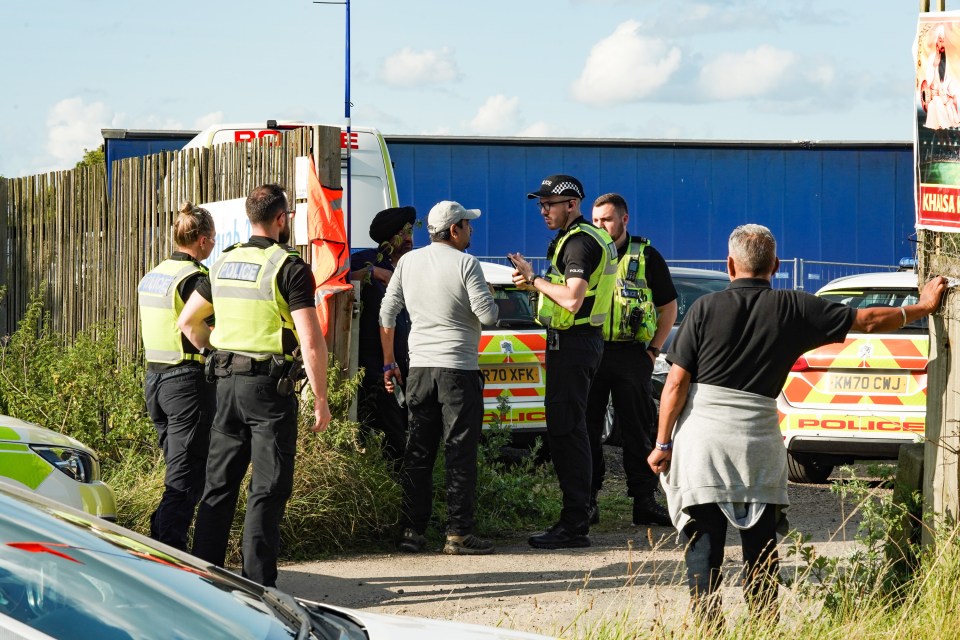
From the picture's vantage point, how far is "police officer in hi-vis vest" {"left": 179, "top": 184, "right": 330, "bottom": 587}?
5.38m

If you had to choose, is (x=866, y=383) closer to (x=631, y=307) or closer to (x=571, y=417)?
(x=631, y=307)

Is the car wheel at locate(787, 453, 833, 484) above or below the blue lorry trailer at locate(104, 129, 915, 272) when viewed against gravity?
below

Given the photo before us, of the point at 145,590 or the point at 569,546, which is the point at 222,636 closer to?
the point at 145,590

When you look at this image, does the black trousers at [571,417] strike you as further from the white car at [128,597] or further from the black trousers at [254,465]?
the white car at [128,597]

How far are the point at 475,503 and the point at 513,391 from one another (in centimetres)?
192

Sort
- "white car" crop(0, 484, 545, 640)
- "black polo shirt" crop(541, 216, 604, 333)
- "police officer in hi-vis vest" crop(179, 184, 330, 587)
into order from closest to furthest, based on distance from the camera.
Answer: "white car" crop(0, 484, 545, 640), "police officer in hi-vis vest" crop(179, 184, 330, 587), "black polo shirt" crop(541, 216, 604, 333)

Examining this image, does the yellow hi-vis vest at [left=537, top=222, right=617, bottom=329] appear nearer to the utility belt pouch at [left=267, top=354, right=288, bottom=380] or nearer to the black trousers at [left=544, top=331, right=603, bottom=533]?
the black trousers at [left=544, top=331, right=603, bottom=533]

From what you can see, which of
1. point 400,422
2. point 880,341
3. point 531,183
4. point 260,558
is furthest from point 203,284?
point 531,183

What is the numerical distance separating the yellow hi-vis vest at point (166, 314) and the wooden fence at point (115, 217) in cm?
139

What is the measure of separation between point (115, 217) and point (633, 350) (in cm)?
514

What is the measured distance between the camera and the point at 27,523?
8.37 feet

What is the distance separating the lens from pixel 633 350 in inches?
294

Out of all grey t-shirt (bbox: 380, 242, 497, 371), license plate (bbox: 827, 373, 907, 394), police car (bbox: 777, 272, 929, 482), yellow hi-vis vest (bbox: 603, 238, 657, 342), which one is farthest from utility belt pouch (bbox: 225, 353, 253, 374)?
license plate (bbox: 827, 373, 907, 394)

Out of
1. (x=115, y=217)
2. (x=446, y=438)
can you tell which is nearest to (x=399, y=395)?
(x=446, y=438)
